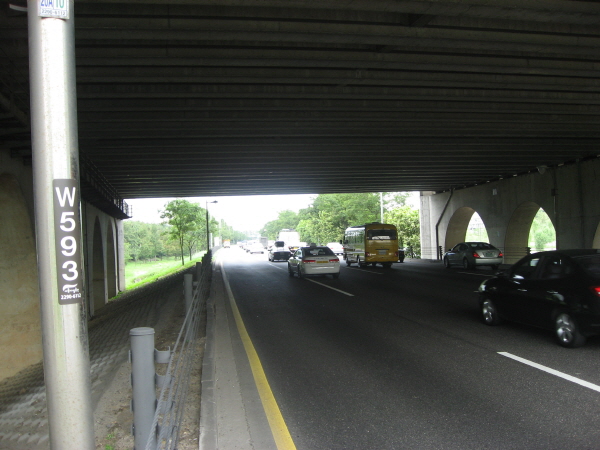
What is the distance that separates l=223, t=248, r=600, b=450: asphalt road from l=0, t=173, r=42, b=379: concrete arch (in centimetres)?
724

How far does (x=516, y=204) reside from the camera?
2914 cm

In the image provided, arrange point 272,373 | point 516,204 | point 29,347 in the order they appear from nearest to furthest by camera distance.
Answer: point 272,373, point 29,347, point 516,204

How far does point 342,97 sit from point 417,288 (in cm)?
782

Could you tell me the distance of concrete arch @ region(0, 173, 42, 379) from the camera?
13664 millimetres

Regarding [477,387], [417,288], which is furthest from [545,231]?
[477,387]

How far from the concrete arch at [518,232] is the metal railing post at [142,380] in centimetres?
3019

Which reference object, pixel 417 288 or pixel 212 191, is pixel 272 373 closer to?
pixel 417 288

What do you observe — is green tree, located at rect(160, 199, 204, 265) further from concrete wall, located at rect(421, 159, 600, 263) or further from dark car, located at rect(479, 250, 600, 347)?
dark car, located at rect(479, 250, 600, 347)

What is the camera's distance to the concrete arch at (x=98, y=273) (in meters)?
Answer: 26.2

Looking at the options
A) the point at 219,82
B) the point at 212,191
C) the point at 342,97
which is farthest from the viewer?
the point at 212,191

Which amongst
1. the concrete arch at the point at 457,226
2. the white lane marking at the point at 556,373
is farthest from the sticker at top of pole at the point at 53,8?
the concrete arch at the point at 457,226

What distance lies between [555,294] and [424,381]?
316 cm

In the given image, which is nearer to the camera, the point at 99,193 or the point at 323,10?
the point at 323,10

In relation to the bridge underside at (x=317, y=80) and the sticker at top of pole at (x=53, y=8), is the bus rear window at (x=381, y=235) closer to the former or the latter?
the bridge underside at (x=317, y=80)
